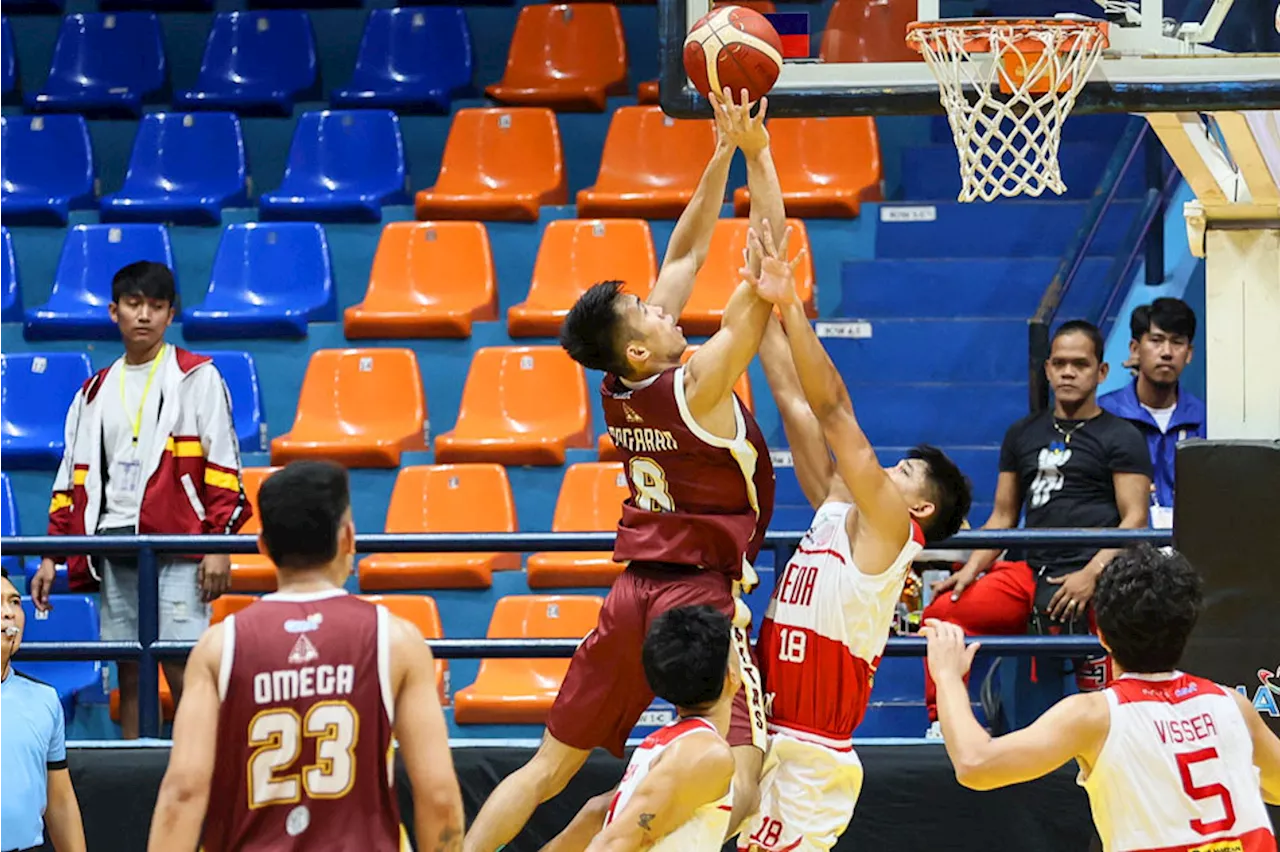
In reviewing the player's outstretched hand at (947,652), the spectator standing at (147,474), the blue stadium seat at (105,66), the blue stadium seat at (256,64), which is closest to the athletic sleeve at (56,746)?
the spectator standing at (147,474)

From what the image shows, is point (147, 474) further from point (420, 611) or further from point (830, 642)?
point (830, 642)

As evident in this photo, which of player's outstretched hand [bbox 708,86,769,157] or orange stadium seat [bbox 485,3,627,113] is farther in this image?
orange stadium seat [bbox 485,3,627,113]

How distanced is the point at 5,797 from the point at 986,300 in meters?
5.43

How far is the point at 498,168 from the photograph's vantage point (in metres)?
10.2

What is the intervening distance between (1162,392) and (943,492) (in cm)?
234

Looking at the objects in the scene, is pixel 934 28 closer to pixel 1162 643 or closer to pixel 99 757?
pixel 1162 643

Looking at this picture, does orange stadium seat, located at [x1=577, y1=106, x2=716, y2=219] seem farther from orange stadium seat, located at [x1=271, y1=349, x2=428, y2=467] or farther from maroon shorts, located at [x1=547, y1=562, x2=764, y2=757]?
maroon shorts, located at [x1=547, y1=562, x2=764, y2=757]

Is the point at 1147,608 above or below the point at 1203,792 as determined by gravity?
above

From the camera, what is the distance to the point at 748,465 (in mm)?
5277

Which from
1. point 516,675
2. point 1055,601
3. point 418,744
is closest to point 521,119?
point 516,675

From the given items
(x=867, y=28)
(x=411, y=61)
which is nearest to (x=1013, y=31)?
(x=867, y=28)

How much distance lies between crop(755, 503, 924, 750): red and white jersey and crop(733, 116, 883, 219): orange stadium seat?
4.30m

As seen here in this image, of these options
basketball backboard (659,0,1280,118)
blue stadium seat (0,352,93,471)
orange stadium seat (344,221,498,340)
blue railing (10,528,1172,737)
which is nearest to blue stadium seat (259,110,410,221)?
orange stadium seat (344,221,498,340)

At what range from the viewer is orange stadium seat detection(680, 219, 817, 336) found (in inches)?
349
